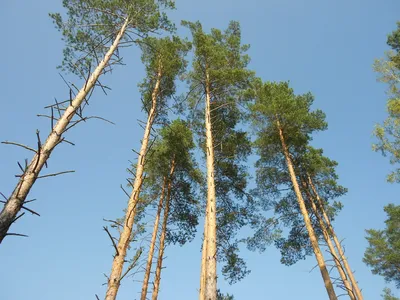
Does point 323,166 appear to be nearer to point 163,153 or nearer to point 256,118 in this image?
point 256,118

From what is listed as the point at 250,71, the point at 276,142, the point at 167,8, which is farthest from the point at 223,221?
the point at 167,8

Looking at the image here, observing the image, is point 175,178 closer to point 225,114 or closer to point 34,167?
point 225,114

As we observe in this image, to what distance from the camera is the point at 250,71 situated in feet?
41.8

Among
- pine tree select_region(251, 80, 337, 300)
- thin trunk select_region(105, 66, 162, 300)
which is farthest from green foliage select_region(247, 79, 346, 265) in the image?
thin trunk select_region(105, 66, 162, 300)

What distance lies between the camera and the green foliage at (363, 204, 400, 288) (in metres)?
20.7

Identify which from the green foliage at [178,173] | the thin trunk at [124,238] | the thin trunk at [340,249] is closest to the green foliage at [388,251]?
the thin trunk at [340,249]

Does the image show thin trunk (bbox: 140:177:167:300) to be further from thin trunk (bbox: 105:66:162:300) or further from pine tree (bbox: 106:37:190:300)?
thin trunk (bbox: 105:66:162:300)

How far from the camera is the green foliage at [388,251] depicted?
2073 centimetres

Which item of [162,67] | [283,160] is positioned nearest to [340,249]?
[283,160]

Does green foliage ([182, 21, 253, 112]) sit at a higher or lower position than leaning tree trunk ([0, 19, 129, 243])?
higher

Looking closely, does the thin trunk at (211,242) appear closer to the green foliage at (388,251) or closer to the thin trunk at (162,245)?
the thin trunk at (162,245)

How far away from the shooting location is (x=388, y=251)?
2175 centimetres

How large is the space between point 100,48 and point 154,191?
7528mm

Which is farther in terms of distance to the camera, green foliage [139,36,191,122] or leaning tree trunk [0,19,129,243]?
green foliage [139,36,191,122]
